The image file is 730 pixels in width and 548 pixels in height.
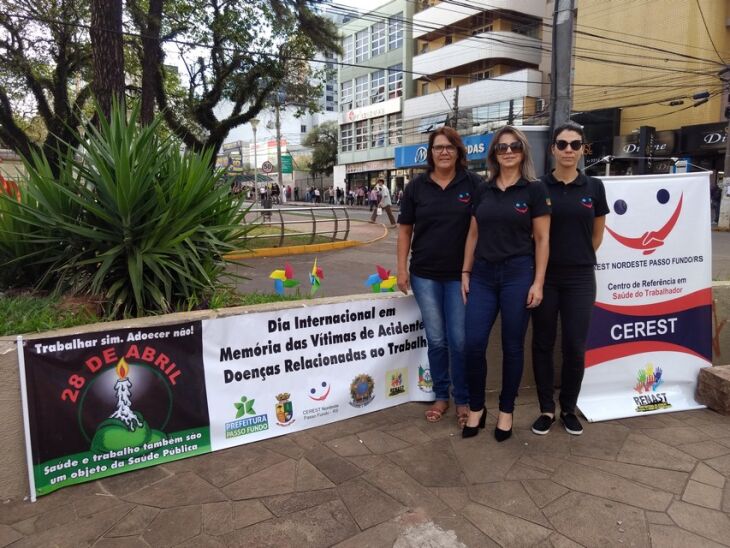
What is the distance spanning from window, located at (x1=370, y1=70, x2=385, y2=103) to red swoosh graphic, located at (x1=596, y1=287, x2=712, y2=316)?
4597cm

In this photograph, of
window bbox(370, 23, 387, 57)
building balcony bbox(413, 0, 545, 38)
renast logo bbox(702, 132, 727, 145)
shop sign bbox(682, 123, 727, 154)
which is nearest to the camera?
renast logo bbox(702, 132, 727, 145)

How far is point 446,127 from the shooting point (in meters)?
3.33

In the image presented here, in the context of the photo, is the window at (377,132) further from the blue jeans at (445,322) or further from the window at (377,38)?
the blue jeans at (445,322)

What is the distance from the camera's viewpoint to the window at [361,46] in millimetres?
48844

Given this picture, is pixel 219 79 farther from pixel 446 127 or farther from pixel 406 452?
pixel 406 452

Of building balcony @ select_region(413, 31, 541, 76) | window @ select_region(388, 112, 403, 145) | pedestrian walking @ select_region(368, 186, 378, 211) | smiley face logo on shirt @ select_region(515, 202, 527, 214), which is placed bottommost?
→ smiley face logo on shirt @ select_region(515, 202, 527, 214)

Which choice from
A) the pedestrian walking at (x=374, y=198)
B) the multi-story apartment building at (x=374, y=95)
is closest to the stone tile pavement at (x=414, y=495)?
the pedestrian walking at (x=374, y=198)

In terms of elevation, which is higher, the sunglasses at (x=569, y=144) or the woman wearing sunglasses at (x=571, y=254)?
the sunglasses at (x=569, y=144)

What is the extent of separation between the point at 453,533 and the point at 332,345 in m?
1.44

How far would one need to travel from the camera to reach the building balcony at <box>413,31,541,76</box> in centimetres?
3497

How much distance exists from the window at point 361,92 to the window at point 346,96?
99 centimetres

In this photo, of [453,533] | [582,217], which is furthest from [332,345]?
[582,217]

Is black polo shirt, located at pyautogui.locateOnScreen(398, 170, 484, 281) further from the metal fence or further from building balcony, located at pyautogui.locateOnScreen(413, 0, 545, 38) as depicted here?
building balcony, located at pyautogui.locateOnScreen(413, 0, 545, 38)

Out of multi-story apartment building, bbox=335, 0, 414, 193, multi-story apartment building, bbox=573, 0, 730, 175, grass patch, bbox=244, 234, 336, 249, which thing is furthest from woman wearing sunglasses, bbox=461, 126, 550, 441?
multi-story apartment building, bbox=335, 0, 414, 193
